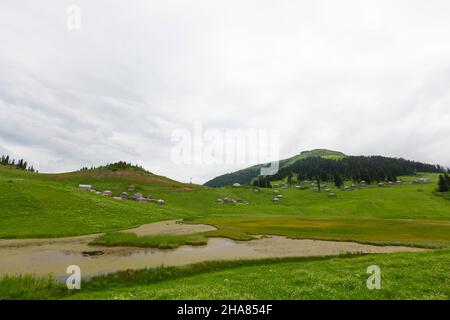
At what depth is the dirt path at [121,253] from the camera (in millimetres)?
27719

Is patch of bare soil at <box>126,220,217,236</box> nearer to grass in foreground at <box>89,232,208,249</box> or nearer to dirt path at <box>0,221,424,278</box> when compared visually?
grass in foreground at <box>89,232,208,249</box>

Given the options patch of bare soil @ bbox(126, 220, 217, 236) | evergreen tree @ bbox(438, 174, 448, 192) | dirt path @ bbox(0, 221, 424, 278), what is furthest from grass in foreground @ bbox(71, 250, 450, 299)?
evergreen tree @ bbox(438, 174, 448, 192)

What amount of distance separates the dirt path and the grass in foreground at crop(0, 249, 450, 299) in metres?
4.26

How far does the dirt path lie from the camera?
2772cm

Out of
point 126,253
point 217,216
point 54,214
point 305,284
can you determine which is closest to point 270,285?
point 305,284

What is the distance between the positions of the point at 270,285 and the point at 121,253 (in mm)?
25573

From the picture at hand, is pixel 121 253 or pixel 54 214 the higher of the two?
pixel 54 214

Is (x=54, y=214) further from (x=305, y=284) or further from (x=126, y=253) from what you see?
(x=305, y=284)

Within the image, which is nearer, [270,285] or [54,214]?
[270,285]

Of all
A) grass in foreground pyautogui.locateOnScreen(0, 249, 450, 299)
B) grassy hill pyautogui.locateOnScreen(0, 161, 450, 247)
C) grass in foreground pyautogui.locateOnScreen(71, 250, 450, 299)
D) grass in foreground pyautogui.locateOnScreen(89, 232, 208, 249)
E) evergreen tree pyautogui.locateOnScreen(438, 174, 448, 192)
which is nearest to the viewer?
grass in foreground pyautogui.locateOnScreen(71, 250, 450, 299)

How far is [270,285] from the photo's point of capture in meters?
17.0
